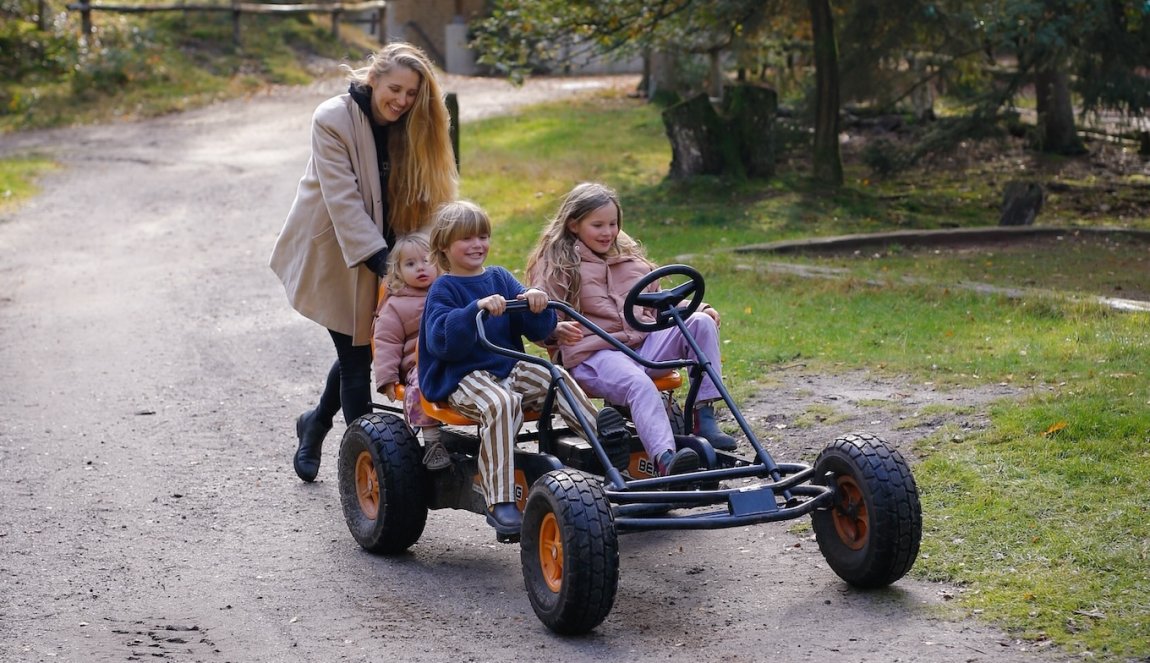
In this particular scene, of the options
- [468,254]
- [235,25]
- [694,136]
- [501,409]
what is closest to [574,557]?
[501,409]

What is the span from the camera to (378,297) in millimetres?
6148

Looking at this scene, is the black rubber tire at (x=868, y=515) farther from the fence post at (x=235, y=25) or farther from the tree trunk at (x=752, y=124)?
the fence post at (x=235, y=25)

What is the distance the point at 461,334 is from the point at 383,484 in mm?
735

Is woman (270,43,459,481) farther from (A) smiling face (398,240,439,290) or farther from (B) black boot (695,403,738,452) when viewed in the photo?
(B) black boot (695,403,738,452)

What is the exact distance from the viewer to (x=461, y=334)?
5.20 meters

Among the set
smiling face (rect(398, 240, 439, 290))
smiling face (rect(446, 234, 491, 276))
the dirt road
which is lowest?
the dirt road

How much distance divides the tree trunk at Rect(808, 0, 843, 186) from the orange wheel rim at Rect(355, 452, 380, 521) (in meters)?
10.5

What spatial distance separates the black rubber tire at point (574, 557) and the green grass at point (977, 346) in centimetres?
127

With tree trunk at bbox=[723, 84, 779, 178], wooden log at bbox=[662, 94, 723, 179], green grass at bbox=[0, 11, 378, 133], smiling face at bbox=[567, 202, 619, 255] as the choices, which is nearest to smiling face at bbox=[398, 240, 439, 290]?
smiling face at bbox=[567, 202, 619, 255]

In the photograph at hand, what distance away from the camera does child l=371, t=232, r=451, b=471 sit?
5801 millimetres

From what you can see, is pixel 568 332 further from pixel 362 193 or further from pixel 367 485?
pixel 362 193

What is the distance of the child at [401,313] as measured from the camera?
5801 mm

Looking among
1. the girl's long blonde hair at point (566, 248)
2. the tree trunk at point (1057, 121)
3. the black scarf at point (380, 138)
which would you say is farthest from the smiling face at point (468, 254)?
the tree trunk at point (1057, 121)

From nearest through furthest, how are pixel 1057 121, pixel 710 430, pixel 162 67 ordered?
pixel 710 430 → pixel 1057 121 → pixel 162 67
